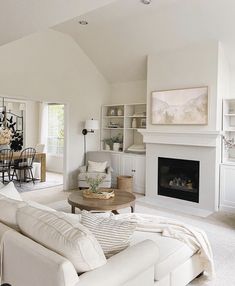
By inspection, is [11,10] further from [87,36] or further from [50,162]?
[50,162]

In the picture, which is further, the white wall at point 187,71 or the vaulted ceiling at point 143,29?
the white wall at point 187,71

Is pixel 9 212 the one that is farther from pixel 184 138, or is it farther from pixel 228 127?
pixel 228 127

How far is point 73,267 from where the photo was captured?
4.93 feet

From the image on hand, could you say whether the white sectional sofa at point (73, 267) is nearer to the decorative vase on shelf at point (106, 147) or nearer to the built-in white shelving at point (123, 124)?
the built-in white shelving at point (123, 124)

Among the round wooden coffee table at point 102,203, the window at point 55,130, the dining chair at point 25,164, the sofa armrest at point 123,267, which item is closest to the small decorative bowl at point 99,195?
the round wooden coffee table at point 102,203

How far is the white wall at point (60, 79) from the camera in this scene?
17.2 feet

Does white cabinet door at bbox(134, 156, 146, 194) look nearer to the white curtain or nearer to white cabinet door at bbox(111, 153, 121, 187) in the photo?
white cabinet door at bbox(111, 153, 121, 187)

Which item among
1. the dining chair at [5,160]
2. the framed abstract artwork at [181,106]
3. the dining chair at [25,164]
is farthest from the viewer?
the dining chair at [25,164]

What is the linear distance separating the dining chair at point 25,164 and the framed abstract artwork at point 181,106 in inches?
134

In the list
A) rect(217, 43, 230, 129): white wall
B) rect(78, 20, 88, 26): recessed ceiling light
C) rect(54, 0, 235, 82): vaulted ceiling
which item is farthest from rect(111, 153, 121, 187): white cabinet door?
rect(78, 20, 88, 26): recessed ceiling light

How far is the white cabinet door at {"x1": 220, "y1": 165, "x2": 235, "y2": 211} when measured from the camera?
15.6 ft

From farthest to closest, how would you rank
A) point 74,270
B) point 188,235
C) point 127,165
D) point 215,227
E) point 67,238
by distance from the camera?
point 127,165 → point 215,227 → point 188,235 → point 67,238 → point 74,270

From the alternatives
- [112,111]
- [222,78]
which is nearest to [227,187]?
[222,78]

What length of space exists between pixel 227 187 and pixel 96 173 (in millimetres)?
2595
